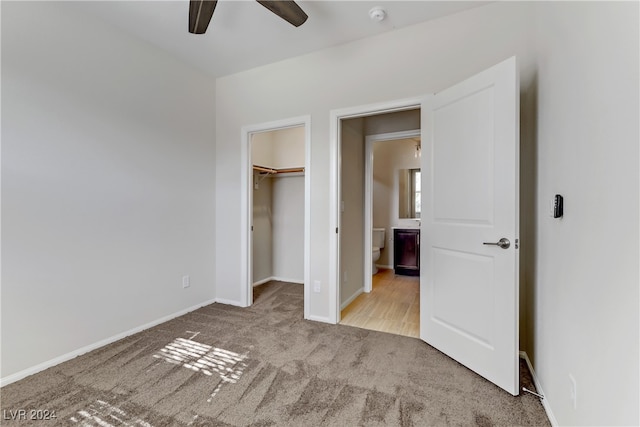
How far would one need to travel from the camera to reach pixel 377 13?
220cm

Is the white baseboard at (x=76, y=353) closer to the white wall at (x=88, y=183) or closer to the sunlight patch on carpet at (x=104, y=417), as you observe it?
the white wall at (x=88, y=183)

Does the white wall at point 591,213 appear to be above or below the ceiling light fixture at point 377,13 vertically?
below

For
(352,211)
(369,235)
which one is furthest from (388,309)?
(352,211)

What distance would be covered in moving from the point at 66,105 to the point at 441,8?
2894 millimetres

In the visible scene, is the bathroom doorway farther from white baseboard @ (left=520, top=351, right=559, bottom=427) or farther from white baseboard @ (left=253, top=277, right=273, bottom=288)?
white baseboard @ (left=253, top=277, right=273, bottom=288)

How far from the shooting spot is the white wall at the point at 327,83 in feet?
6.99

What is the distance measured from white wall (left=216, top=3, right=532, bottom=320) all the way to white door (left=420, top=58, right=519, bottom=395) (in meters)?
0.37

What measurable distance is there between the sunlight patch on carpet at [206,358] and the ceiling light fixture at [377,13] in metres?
2.78

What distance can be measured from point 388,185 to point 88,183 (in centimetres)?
438

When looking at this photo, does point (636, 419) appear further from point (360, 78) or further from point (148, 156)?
point (148, 156)

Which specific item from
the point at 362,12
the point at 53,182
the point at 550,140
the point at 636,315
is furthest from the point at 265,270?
the point at 636,315

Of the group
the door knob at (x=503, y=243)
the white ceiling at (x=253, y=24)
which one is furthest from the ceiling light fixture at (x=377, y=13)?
the door knob at (x=503, y=243)

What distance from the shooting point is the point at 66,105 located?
2.08 meters

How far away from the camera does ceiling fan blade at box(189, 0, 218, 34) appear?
68.1 inches
